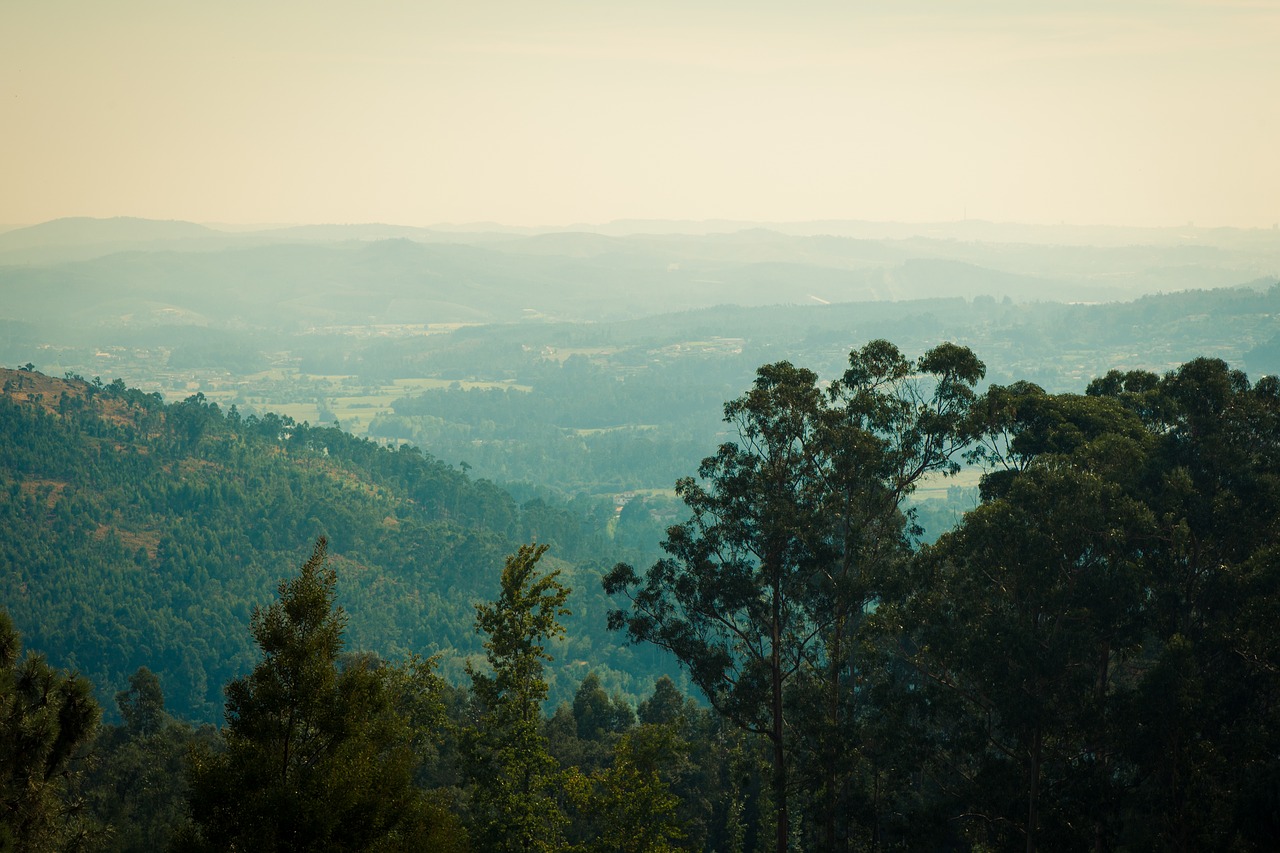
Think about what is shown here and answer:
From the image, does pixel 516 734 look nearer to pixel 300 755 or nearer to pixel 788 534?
pixel 300 755

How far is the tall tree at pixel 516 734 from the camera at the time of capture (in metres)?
20.4

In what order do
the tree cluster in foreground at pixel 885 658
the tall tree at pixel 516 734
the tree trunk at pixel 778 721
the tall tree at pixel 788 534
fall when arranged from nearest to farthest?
the tree cluster in foreground at pixel 885 658 < the tall tree at pixel 516 734 < the tree trunk at pixel 778 721 < the tall tree at pixel 788 534

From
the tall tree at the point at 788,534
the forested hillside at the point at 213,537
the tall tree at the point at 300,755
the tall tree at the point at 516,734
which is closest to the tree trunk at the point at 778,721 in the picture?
the tall tree at the point at 788,534

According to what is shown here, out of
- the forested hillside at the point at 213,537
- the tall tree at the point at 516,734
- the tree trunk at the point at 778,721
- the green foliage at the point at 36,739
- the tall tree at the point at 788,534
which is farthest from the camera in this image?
the forested hillside at the point at 213,537

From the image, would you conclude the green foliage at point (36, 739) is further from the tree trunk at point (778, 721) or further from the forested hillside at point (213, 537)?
the forested hillside at point (213, 537)

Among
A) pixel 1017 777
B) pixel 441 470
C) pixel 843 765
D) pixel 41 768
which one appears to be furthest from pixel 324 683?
pixel 441 470

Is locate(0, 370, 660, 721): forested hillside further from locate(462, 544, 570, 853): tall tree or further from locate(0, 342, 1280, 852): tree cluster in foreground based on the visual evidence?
locate(462, 544, 570, 853): tall tree

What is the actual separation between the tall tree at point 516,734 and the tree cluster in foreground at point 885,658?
2.5 inches

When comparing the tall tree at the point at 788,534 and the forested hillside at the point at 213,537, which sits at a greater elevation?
the tall tree at the point at 788,534

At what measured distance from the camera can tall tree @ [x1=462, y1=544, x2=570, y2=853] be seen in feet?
67.1

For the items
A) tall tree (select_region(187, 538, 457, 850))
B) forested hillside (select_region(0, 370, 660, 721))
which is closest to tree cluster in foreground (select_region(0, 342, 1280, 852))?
tall tree (select_region(187, 538, 457, 850))

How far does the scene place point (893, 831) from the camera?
23.8m

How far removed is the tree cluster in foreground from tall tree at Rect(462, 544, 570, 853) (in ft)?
0.21

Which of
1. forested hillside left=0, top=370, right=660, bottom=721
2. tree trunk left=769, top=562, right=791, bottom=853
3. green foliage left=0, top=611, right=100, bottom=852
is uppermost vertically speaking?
green foliage left=0, top=611, right=100, bottom=852
